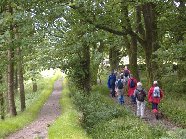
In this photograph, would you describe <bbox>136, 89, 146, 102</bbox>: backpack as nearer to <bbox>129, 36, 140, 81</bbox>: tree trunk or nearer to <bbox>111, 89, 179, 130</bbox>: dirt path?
<bbox>111, 89, 179, 130</bbox>: dirt path

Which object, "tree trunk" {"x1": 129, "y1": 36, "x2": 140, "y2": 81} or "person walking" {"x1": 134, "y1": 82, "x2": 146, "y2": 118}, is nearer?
"person walking" {"x1": 134, "y1": 82, "x2": 146, "y2": 118}

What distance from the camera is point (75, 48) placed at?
30.2 m

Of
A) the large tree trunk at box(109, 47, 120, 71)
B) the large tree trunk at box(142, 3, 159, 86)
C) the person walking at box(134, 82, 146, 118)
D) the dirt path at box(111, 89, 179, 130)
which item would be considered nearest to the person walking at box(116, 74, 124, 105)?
the dirt path at box(111, 89, 179, 130)

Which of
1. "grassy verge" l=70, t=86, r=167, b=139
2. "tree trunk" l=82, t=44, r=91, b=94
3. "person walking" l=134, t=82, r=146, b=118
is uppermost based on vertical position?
"tree trunk" l=82, t=44, r=91, b=94

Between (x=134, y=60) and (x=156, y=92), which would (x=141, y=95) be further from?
(x=134, y=60)

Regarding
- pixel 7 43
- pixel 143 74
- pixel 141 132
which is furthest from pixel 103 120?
pixel 143 74

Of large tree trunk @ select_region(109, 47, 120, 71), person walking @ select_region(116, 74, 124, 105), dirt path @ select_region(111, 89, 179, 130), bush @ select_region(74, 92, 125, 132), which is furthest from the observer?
large tree trunk @ select_region(109, 47, 120, 71)

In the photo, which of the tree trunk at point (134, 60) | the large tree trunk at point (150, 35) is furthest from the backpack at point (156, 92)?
the tree trunk at point (134, 60)

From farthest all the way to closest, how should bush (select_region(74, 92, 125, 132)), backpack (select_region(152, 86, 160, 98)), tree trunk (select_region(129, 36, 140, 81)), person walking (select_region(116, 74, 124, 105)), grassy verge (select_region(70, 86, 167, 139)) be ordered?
tree trunk (select_region(129, 36, 140, 81)), person walking (select_region(116, 74, 124, 105)), backpack (select_region(152, 86, 160, 98)), bush (select_region(74, 92, 125, 132)), grassy verge (select_region(70, 86, 167, 139))

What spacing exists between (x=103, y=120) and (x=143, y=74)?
2883 centimetres

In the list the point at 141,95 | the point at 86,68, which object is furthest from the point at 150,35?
the point at 86,68

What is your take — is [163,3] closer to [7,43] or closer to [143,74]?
[7,43]

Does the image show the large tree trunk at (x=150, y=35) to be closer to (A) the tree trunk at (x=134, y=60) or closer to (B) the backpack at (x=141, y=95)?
(A) the tree trunk at (x=134, y=60)

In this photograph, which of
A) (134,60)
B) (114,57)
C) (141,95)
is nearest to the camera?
(141,95)
